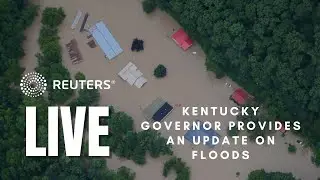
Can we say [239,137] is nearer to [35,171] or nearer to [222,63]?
[222,63]

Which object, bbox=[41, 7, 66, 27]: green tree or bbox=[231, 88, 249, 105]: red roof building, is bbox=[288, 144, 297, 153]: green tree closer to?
bbox=[231, 88, 249, 105]: red roof building

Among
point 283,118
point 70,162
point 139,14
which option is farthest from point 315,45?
point 70,162

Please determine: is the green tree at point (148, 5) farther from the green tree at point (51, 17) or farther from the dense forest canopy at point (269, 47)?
the green tree at point (51, 17)

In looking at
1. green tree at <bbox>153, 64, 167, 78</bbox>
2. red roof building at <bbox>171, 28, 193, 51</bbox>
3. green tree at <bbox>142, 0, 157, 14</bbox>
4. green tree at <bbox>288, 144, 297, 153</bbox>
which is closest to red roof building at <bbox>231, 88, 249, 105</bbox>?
green tree at <bbox>288, 144, 297, 153</bbox>

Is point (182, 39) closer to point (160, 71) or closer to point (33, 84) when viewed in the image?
point (160, 71)

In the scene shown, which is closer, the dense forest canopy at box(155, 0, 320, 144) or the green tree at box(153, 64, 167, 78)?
the dense forest canopy at box(155, 0, 320, 144)

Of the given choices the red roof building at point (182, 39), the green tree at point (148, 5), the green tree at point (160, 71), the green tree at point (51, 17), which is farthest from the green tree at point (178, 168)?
the green tree at point (51, 17)

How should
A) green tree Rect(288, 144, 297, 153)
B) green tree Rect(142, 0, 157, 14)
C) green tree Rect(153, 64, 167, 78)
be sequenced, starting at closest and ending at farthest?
green tree Rect(288, 144, 297, 153) → green tree Rect(153, 64, 167, 78) → green tree Rect(142, 0, 157, 14)
